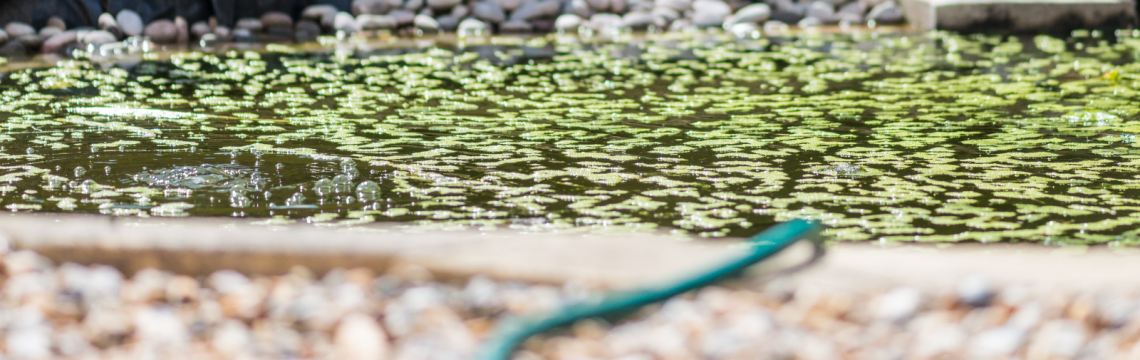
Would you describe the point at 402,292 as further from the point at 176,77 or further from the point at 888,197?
the point at 176,77

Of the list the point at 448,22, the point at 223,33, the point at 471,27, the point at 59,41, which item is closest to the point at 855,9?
the point at 471,27

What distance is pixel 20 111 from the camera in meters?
4.97

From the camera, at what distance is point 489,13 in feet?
31.1

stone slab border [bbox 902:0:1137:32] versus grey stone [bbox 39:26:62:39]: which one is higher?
grey stone [bbox 39:26:62:39]

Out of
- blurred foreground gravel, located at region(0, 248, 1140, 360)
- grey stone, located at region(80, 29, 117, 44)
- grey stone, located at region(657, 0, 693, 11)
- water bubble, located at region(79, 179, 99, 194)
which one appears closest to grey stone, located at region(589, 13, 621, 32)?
grey stone, located at region(657, 0, 693, 11)

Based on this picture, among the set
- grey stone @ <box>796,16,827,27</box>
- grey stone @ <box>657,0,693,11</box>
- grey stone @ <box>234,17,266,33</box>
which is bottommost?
grey stone @ <box>796,16,827,27</box>

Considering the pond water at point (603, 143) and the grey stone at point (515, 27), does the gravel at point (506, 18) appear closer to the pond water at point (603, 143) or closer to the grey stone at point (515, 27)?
the grey stone at point (515, 27)

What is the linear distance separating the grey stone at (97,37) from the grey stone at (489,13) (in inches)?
118

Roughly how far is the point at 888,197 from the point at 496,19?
6.59 metres

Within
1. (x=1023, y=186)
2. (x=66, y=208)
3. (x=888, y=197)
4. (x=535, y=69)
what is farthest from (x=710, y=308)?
(x=535, y=69)

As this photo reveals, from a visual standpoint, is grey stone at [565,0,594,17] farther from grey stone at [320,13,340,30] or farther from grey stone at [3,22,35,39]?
grey stone at [3,22,35,39]

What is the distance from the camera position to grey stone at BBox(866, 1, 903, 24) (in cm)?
1000

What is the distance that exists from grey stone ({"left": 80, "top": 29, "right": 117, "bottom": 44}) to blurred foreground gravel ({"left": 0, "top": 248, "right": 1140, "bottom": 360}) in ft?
20.5

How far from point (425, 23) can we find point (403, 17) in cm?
24
